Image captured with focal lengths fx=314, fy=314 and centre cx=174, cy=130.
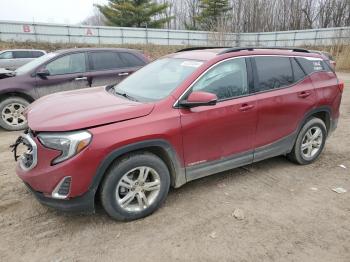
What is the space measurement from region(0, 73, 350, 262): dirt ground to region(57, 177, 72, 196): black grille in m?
0.49

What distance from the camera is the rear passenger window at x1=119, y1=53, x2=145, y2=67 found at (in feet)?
25.7

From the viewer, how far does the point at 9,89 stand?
21.1 feet

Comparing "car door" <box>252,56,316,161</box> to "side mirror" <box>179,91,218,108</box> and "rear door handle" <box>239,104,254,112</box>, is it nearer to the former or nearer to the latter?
"rear door handle" <box>239,104,254,112</box>

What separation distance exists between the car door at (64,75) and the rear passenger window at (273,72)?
175 inches

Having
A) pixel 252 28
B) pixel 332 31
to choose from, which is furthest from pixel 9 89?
pixel 252 28

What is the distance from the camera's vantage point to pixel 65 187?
2885 mm

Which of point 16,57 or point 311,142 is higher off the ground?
point 16,57

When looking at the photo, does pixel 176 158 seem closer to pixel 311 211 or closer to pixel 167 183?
pixel 167 183

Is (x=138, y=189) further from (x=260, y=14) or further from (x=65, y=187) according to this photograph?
(x=260, y=14)

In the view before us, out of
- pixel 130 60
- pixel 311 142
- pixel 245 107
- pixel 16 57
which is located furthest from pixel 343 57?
pixel 245 107

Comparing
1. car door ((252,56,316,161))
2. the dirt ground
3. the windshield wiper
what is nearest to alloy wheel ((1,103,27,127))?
the dirt ground

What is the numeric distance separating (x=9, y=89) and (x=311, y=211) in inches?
235

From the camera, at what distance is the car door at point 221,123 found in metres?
3.46

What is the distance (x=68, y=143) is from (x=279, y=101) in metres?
2.71
